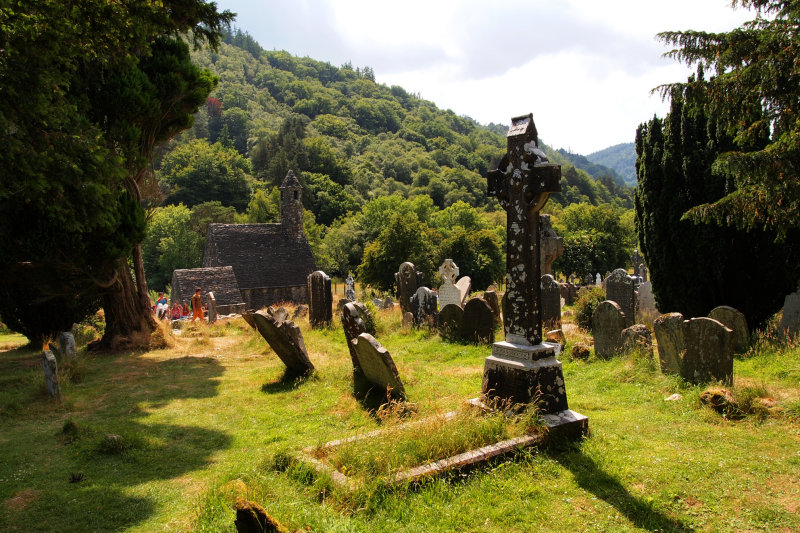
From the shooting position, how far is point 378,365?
22.9 feet

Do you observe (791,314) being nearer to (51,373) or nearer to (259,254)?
(51,373)

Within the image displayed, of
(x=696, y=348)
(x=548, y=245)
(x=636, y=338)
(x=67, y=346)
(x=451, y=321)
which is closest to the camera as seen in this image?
(x=696, y=348)

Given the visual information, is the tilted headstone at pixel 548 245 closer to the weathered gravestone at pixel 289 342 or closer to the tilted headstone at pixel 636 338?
the tilted headstone at pixel 636 338

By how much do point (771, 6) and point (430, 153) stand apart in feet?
363

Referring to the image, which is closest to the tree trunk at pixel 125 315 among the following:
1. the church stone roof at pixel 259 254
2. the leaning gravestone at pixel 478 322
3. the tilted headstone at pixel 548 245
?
the leaning gravestone at pixel 478 322

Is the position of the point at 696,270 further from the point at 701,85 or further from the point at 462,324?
the point at 462,324

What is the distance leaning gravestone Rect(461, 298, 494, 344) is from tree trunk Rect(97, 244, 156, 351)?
8.43m

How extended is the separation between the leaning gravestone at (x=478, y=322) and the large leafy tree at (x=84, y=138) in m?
7.68

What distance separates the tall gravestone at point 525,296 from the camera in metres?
5.75

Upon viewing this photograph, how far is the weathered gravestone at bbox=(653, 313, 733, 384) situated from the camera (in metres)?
6.86

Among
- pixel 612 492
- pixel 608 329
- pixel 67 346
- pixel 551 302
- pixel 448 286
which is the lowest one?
pixel 612 492

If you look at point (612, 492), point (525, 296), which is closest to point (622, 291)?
point (525, 296)

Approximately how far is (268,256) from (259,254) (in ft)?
2.01

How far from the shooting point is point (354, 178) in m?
85.8
